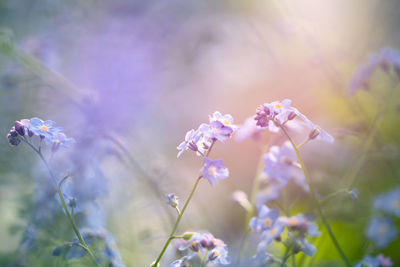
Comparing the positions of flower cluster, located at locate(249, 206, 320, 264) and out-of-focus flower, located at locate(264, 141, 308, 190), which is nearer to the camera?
flower cluster, located at locate(249, 206, 320, 264)

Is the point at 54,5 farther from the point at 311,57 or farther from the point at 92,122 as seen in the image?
the point at 311,57

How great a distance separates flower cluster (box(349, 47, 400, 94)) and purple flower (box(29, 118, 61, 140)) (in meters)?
1.52

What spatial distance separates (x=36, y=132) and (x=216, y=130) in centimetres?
52

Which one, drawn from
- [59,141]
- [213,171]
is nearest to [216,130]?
[213,171]

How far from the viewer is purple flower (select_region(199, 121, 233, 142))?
4.01ft

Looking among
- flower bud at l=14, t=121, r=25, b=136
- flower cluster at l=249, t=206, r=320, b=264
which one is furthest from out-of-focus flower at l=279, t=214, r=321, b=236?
flower bud at l=14, t=121, r=25, b=136

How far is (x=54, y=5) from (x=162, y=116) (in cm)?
134

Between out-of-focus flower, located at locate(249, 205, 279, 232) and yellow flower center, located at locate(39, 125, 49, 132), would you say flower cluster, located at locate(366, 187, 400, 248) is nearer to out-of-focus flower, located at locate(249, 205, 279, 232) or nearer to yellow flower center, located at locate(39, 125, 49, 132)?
out-of-focus flower, located at locate(249, 205, 279, 232)

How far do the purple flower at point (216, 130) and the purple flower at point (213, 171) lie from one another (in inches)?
2.7

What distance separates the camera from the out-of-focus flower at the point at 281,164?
5.06ft

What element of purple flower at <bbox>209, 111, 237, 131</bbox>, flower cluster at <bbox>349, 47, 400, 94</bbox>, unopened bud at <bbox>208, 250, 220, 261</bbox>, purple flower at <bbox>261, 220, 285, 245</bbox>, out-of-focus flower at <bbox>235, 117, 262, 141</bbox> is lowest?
unopened bud at <bbox>208, 250, 220, 261</bbox>

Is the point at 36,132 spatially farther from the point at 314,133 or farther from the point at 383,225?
the point at 383,225

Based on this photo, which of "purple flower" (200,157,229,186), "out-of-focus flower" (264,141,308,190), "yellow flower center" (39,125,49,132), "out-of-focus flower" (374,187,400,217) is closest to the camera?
"purple flower" (200,157,229,186)

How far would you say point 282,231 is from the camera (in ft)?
4.26
